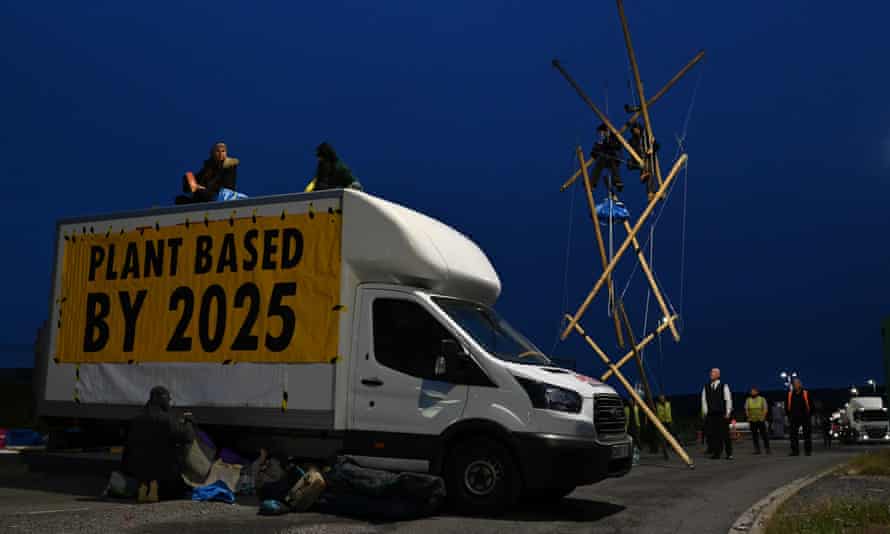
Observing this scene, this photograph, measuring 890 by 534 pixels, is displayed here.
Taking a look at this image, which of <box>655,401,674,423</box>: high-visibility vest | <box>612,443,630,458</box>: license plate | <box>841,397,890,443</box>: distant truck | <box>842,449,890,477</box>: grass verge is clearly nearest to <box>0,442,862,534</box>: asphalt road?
<box>612,443,630,458</box>: license plate

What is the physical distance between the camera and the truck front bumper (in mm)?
8688

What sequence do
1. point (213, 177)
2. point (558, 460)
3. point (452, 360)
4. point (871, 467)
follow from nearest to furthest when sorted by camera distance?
point (558, 460), point (452, 360), point (213, 177), point (871, 467)

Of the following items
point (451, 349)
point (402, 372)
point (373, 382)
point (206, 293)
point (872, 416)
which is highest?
point (206, 293)

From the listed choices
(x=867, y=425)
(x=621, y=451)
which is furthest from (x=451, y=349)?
(x=867, y=425)

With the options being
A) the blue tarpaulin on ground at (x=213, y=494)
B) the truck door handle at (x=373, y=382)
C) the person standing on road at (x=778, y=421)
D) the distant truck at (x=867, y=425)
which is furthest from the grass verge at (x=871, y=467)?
the person standing on road at (x=778, y=421)

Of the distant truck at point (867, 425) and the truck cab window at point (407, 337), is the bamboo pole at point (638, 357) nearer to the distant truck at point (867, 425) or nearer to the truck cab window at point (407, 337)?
the truck cab window at point (407, 337)

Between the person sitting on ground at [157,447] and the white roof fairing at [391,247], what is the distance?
2.59 m

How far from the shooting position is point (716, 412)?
18516mm

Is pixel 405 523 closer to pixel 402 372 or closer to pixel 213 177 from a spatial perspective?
pixel 402 372

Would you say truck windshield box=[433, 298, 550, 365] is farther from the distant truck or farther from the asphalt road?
the distant truck

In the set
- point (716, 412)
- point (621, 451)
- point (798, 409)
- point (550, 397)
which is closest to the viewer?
point (550, 397)

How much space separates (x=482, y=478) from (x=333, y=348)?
2155mm

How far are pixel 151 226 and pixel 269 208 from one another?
1.80 m

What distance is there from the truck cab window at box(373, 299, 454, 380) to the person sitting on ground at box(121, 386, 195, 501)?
2371mm
